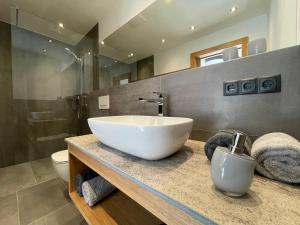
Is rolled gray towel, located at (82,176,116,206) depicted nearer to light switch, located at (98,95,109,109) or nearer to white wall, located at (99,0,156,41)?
light switch, located at (98,95,109,109)

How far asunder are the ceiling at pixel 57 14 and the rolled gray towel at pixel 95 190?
188 centimetres

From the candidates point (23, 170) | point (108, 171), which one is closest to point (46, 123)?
point (23, 170)

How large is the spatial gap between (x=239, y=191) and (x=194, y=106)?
58 cm

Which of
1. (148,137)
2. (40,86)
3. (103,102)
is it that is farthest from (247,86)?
(40,86)

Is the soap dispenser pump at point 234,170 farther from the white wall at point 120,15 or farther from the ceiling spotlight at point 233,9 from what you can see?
the white wall at point 120,15

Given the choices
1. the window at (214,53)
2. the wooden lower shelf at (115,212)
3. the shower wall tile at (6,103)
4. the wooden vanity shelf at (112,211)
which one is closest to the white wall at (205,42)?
the window at (214,53)

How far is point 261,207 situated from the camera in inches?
11.0

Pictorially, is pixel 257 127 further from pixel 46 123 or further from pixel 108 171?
pixel 46 123

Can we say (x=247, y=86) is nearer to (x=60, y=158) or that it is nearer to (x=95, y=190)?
(x=95, y=190)

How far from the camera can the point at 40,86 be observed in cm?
215

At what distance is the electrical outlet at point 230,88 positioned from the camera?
67cm

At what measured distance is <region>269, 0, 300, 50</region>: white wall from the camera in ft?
1.84

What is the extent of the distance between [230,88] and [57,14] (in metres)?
2.31

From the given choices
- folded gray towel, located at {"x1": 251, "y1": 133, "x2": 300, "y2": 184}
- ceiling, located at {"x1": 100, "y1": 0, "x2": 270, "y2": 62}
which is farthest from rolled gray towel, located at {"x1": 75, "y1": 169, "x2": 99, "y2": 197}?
ceiling, located at {"x1": 100, "y1": 0, "x2": 270, "y2": 62}
